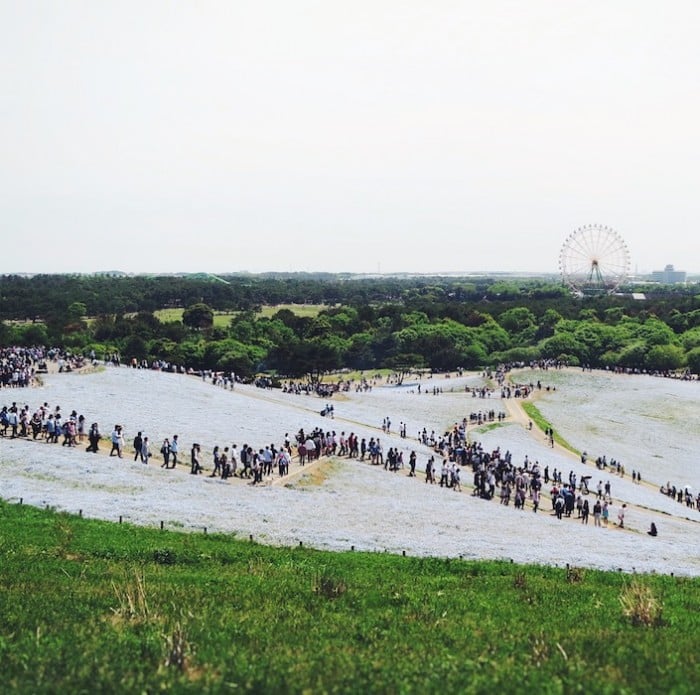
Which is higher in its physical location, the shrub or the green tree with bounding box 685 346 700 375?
the shrub

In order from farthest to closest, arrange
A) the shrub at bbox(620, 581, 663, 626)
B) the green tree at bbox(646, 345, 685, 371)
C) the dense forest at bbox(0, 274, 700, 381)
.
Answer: the green tree at bbox(646, 345, 685, 371) < the dense forest at bbox(0, 274, 700, 381) < the shrub at bbox(620, 581, 663, 626)

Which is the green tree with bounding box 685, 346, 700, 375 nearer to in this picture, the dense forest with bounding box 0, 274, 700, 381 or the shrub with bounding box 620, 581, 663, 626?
the dense forest with bounding box 0, 274, 700, 381

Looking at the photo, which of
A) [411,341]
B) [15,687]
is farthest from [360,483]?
[411,341]

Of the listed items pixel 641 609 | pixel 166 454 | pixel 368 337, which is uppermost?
pixel 641 609

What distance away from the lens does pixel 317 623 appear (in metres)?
12.9

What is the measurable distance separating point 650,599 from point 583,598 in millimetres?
2379

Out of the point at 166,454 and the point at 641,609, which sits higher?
the point at 641,609

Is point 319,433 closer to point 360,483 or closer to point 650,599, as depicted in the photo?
point 360,483

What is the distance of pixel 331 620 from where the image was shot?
518 inches

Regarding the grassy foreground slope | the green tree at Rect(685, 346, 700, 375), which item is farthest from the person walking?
the green tree at Rect(685, 346, 700, 375)

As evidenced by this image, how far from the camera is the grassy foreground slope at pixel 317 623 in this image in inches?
379

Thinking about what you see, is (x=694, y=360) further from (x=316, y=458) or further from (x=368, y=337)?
(x=316, y=458)

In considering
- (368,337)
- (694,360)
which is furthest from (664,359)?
(368,337)

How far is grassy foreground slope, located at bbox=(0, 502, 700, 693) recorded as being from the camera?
9.62 metres
